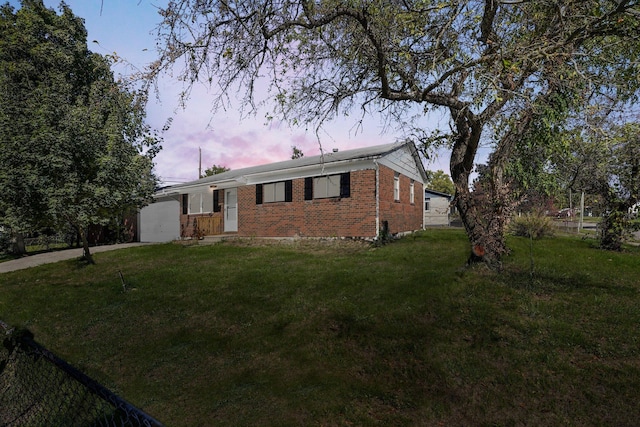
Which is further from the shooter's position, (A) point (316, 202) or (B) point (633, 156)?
(A) point (316, 202)

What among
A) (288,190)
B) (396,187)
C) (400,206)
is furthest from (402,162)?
(288,190)

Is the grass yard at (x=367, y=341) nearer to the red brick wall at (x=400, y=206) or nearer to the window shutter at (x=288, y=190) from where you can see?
the red brick wall at (x=400, y=206)

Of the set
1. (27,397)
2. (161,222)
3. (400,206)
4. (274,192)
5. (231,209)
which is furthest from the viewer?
(161,222)

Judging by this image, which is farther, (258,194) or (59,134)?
(258,194)

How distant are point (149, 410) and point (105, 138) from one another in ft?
33.3

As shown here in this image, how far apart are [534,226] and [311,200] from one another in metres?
10.3

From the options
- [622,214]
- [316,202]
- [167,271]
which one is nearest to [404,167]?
[316,202]

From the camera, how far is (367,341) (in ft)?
16.3

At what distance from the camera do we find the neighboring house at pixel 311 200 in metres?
14.4

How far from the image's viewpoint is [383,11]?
511cm

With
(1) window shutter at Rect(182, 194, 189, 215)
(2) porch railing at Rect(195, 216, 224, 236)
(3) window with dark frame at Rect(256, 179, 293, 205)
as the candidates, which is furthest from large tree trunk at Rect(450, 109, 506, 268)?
(1) window shutter at Rect(182, 194, 189, 215)

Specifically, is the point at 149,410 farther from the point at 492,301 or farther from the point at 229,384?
the point at 492,301

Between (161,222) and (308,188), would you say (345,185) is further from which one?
(161,222)

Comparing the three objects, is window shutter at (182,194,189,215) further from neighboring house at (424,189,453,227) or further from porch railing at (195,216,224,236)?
neighboring house at (424,189,453,227)
